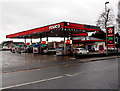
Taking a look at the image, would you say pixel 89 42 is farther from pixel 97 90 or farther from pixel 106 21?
pixel 97 90

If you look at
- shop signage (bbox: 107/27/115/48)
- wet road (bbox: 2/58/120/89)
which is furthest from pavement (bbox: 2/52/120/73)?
shop signage (bbox: 107/27/115/48)

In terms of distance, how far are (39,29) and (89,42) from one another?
2178 centimetres

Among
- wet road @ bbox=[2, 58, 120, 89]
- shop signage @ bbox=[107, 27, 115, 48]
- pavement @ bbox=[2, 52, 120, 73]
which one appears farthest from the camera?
shop signage @ bbox=[107, 27, 115, 48]

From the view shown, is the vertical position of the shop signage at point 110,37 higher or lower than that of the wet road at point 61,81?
A: higher

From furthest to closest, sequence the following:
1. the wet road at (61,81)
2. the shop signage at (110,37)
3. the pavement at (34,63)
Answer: the shop signage at (110,37) → the pavement at (34,63) → the wet road at (61,81)

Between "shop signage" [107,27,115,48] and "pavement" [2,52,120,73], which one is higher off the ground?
"shop signage" [107,27,115,48]

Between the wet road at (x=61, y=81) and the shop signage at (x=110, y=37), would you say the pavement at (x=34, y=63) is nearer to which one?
the wet road at (x=61, y=81)

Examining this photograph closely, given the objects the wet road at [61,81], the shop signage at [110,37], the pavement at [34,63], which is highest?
the shop signage at [110,37]

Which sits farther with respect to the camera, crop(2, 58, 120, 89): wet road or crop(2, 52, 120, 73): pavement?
crop(2, 52, 120, 73): pavement

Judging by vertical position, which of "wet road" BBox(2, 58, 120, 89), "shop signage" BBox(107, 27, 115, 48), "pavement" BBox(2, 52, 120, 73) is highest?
→ "shop signage" BBox(107, 27, 115, 48)

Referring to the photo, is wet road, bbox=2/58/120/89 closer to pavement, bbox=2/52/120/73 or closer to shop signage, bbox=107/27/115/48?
pavement, bbox=2/52/120/73

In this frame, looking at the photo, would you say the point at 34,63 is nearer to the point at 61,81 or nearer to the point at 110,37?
the point at 61,81

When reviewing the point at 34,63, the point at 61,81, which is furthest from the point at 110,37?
the point at 61,81

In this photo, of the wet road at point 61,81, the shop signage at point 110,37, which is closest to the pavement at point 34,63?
the wet road at point 61,81
